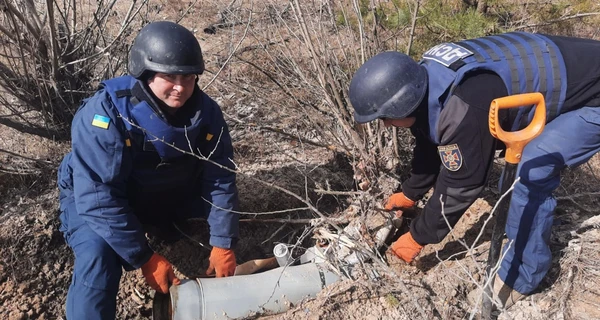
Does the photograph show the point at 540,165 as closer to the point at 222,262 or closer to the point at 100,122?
the point at 222,262

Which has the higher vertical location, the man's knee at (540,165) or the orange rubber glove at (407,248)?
the man's knee at (540,165)

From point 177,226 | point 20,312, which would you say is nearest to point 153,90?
point 177,226

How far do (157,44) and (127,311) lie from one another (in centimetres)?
161

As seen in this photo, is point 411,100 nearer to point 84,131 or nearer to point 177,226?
point 84,131

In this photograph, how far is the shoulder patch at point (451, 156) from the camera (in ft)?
7.12

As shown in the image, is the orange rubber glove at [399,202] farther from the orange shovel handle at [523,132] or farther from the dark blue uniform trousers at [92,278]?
the dark blue uniform trousers at [92,278]

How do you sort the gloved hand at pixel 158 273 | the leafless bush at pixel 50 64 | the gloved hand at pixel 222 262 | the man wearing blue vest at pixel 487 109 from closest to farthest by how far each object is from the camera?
the man wearing blue vest at pixel 487 109 → the gloved hand at pixel 158 273 → the gloved hand at pixel 222 262 → the leafless bush at pixel 50 64

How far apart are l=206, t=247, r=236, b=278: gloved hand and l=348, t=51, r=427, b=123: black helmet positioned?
1.10 meters

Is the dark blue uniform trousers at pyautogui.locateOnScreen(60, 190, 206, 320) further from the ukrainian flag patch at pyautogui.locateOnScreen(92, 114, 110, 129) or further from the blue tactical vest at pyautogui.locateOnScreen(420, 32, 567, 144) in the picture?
the blue tactical vest at pyautogui.locateOnScreen(420, 32, 567, 144)

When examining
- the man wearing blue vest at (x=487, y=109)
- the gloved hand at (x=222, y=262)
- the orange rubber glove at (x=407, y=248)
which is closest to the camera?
the man wearing blue vest at (x=487, y=109)

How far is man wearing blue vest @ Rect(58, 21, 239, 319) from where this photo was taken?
2279mm

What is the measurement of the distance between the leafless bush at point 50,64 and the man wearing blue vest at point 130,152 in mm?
811

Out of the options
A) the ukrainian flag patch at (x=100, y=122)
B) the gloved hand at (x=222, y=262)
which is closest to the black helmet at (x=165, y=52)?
the ukrainian flag patch at (x=100, y=122)

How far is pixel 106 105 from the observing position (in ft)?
7.57
